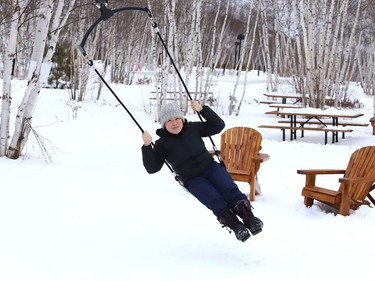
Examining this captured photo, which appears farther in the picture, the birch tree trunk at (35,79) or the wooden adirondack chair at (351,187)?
the birch tree trunk at (35,79)

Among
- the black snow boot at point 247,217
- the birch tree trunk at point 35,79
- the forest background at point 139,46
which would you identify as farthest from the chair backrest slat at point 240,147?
the birch tree trunk at point 35,79

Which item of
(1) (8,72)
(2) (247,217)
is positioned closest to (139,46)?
(1) (8,72)

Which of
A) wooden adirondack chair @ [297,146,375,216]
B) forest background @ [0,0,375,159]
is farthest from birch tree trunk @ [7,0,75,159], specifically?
wooden adirondack chair @ [297,146,375,216]

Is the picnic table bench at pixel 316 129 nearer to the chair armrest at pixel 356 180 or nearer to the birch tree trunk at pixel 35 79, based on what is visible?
the birch tree trunk at pixel 35 79

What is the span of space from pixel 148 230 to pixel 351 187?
2.26 meters

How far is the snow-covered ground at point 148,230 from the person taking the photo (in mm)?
3652

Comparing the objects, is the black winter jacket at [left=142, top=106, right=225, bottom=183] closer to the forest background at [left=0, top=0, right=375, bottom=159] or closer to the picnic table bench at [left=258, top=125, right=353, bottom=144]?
the forest background at [left=0, top=0, right=375, bottom=159]

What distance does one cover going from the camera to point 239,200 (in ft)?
13.1

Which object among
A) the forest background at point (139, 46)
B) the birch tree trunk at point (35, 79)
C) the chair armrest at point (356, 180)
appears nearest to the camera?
the chair armrest at point (356, 180)

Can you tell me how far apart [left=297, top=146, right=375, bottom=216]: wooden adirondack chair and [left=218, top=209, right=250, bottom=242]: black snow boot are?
1.78 m

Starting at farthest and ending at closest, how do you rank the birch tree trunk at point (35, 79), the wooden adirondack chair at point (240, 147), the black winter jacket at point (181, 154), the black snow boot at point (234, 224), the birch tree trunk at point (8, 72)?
the birch tree trunk at point (35, 79) < the birch tree trunk at point (8, 72) < the wooden adirondack chair at point (240, 147) < the black winter jacket at point (181, 154) < the black snow boot at point (234, 224)

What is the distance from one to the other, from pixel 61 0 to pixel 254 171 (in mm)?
4367

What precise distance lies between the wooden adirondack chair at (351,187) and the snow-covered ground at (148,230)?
0.14 m

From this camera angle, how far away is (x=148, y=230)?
4711mm
